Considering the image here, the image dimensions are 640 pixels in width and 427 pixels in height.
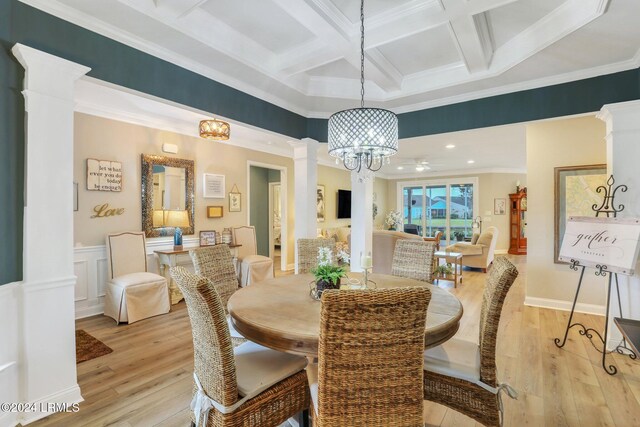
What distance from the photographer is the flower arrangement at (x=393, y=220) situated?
32.4ft

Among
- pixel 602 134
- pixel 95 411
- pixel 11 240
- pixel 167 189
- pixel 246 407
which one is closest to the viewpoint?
pixel 246 407

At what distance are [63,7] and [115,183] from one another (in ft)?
8.05

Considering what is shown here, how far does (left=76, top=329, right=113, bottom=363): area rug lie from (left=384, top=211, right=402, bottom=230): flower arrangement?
8.22 m

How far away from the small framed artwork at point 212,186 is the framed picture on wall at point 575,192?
490 cm

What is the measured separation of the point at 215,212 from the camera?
5.11 metres

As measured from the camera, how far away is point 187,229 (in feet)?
15.5

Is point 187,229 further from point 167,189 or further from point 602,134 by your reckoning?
point 602,134

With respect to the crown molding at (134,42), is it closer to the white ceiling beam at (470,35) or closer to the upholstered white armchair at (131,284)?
the white ceiling beam at (470,35)

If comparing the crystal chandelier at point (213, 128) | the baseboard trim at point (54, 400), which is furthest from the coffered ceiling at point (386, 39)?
the baseboard trim at point (54, 400)

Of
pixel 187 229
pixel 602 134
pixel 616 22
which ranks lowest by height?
pixel 187 229

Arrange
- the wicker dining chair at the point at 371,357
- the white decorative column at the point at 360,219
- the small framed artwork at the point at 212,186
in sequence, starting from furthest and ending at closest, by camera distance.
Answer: the small framed artwork at the point at 212,186
the white decorative column at the point at 360,219
the wicker dining chair at the point at 371,357

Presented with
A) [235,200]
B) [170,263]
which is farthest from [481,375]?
[235,200]

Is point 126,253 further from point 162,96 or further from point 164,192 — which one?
point 162,96

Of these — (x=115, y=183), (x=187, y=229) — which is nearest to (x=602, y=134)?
(x=187, y=229)
